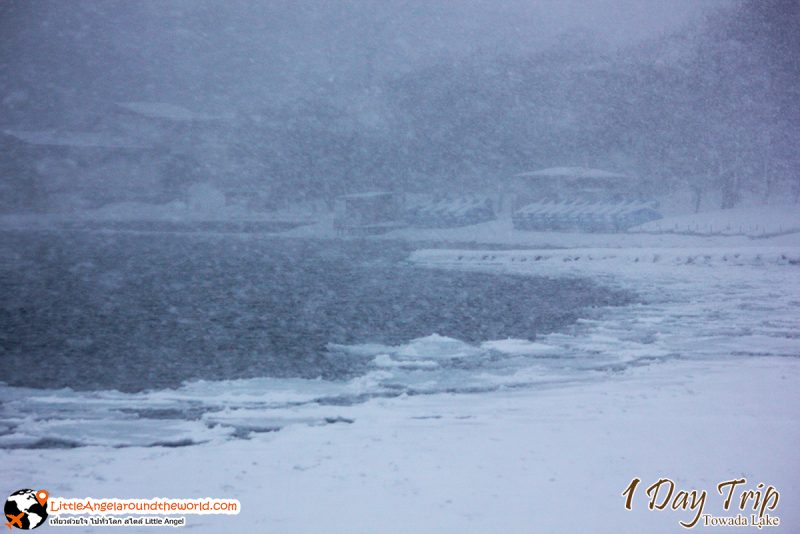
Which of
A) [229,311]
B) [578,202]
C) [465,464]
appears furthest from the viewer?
[578,202]

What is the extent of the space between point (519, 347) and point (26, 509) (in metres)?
3.81

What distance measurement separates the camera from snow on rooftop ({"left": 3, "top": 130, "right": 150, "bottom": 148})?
15750mm

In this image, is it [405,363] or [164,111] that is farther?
[164,111]

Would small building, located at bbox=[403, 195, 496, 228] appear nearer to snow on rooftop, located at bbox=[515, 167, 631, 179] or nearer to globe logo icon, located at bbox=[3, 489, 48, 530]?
snow on rooftop, located at bbox=[515, 167, 631, 179]

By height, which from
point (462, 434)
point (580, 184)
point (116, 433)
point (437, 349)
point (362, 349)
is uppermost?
point (580, 184)

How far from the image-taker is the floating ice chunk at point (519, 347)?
5.24m

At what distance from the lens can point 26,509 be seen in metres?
2.52

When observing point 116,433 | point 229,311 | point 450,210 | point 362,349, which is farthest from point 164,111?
point 116,433

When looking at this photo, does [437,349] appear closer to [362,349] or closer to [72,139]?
[362,349]

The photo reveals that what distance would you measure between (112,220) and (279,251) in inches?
179

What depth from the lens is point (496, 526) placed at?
7.87 feet

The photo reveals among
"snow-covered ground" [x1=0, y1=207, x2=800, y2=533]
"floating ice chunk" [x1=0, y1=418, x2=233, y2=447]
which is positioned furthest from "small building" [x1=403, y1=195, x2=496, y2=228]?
"floating ice chunk" [x1=0, y1=418, x2=233, y2=447]

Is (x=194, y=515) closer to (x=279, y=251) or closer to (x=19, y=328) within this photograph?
(x=19, y=328)

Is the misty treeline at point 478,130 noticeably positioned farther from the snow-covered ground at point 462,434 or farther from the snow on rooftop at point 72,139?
the snow-covered ground at point 462,434
